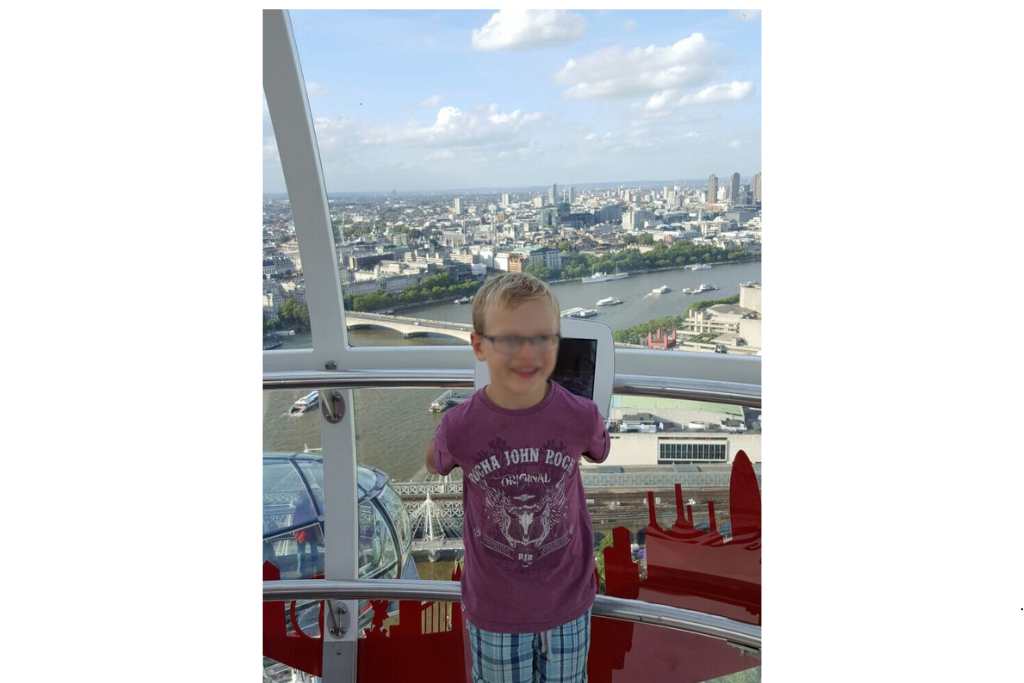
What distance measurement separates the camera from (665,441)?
1.83 meters

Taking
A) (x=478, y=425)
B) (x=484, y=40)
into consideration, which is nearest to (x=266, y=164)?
(x=484, y=40)

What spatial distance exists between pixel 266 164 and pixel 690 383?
107cm

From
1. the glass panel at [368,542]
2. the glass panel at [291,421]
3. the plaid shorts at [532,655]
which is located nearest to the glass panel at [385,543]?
the glass panel at [368,542]

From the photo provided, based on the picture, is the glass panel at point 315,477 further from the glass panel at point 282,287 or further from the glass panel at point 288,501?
the glass panel at point 282,287

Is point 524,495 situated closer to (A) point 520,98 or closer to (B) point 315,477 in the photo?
(B) point 315,477

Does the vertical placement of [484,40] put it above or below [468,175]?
above

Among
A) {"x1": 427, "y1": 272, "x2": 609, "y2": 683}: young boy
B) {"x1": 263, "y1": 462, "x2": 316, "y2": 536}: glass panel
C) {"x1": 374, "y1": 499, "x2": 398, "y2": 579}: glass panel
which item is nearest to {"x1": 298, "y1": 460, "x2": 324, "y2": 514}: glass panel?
{"x1": 263, "y1": 462, "x2": 316, "y2": 536}: glass panel

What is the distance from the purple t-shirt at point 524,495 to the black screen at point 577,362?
4 cm

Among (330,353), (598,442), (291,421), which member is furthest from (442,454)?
(291,421)

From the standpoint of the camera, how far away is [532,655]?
59.2 inches

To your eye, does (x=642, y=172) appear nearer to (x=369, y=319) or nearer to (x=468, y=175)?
(x=468, y=175)

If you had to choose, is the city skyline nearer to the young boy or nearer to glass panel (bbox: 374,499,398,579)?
the young boy
